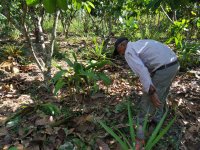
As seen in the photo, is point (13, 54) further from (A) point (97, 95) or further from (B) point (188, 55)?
(B) point (188, 55)

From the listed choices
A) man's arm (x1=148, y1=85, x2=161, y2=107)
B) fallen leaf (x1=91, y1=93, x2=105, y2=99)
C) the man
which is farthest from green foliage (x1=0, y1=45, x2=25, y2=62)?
man's arm (x1=148, y1=85, x2=161, y2=107)

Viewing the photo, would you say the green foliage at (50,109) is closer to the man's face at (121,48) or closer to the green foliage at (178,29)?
the man's face at (121,48)

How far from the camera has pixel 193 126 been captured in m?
3.94

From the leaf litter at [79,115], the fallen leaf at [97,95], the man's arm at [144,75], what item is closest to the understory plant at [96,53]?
the leaf litter at [79,115]

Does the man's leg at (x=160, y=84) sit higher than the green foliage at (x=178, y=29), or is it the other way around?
the green foliage at (x=178, y=29)

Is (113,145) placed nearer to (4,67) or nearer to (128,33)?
(4,67)

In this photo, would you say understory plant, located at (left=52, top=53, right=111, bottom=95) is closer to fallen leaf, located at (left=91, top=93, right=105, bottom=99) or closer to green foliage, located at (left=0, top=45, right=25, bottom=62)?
fallen leaf, located at (left=91, top=93, right=105, bottom=99)

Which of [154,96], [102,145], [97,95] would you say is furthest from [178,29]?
[102,145]

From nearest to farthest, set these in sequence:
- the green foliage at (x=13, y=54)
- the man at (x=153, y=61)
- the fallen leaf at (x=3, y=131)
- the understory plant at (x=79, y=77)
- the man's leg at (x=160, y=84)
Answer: the man at (x=153, y=61) → the man's leg at (x=160, y=84) → the fallen leaf at (x=3, y=131) → the understory plant at (x=79, y=77) → the green foliage at (x=13, y=54)

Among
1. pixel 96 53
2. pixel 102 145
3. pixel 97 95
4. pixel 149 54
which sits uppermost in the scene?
pixel 149 54

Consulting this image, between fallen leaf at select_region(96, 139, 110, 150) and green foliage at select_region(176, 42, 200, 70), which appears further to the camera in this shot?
green foliage at select_region(176, 42, 200, 70)

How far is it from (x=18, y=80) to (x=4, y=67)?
662mm

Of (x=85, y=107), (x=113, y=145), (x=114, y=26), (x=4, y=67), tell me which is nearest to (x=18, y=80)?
(x=4, y=67)

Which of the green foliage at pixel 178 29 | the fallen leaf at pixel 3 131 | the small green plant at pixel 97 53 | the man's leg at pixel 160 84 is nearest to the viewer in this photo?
the man's leg at pixel 160 84
